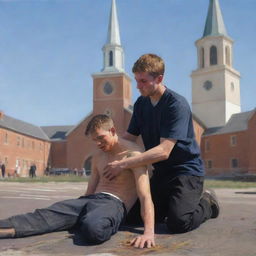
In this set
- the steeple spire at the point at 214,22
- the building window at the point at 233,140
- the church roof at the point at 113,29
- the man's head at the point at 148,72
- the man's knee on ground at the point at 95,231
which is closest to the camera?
the man's knee on ground at the point at 95,231

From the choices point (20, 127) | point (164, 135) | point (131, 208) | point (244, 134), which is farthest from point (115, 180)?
point (20, 127)

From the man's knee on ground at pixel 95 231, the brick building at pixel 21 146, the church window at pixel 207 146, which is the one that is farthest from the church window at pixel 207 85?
the man's knee on ground at pixel 95 231

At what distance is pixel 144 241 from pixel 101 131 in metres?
1.19

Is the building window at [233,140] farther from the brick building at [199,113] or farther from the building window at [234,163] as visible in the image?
the building window at [234,163]

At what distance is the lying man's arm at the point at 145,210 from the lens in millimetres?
3653

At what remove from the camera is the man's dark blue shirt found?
440cm

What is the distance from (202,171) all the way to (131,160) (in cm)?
102

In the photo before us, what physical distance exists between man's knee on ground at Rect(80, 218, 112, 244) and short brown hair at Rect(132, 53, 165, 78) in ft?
5.09

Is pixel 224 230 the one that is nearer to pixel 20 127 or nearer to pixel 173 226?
pixel 173 226

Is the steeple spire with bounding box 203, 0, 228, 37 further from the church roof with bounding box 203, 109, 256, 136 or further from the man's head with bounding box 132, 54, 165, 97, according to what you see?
the man's head with bounding box 132, 54, 165, 97

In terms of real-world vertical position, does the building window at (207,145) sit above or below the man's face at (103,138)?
above

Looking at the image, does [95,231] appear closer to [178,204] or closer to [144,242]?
[144,242]

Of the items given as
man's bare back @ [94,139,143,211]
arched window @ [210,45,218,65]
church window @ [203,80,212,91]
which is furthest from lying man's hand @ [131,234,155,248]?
arched window @ [210,45,218,65]

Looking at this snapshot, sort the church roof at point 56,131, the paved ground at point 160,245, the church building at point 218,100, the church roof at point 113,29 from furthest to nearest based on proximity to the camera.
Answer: the church roof at point 56,131, the church roof at point 113,29, the church building at point 218,100, the paved ground at point 160,245
